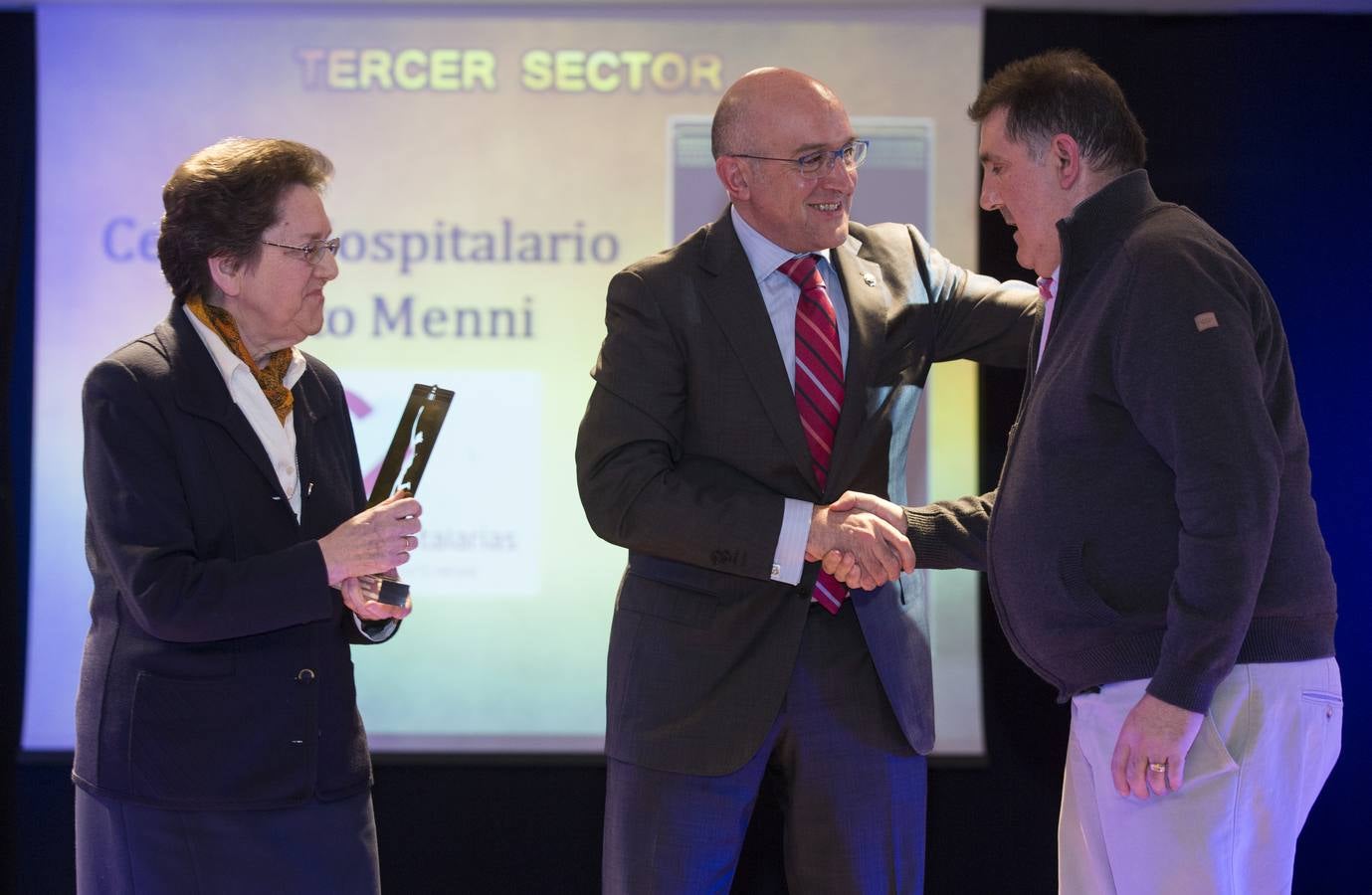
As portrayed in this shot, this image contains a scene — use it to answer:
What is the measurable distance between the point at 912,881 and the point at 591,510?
0.96 meters

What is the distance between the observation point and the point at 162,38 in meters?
4.03

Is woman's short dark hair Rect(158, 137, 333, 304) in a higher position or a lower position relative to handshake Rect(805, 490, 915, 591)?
higher

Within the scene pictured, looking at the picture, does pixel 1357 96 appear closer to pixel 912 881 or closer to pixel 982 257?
pixel 982 257

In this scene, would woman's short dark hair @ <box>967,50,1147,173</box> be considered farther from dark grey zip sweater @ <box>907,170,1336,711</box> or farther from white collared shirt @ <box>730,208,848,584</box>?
white collared shirt @ <box>730,208,848,584</box>

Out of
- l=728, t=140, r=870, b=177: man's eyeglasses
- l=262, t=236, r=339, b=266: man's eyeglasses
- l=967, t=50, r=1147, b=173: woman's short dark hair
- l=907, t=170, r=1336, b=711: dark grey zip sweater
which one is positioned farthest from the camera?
l=728, t=140, r=870, b=177: man's eyeglasses

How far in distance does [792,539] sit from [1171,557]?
2.35ft

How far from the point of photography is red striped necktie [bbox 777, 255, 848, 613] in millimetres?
2498

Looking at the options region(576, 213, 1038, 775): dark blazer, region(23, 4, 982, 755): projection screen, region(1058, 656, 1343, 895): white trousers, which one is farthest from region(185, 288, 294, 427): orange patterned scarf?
region(23, 4, 982, 755): projection screen

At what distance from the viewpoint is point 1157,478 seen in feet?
6.24

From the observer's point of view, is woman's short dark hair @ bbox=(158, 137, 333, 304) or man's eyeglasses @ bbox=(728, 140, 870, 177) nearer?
woman's short dark hair @ bbox=(158, 137, 333, 304)

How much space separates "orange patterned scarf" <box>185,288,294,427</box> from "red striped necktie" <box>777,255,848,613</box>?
0.95 meters

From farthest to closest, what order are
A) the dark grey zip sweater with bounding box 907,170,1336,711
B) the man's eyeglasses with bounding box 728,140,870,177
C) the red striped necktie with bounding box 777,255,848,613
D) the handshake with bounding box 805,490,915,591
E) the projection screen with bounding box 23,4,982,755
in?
the projection screen with bounding box 23,4,982,755 < the man's eyeglasses with bounding box 728,140,870,177 < the red striped necktie with bounding box 777,255,848,613 < the handshake with bounding box 805,490,915,591 < the dark grey zip sweater with bounding box 907,170,1336,711

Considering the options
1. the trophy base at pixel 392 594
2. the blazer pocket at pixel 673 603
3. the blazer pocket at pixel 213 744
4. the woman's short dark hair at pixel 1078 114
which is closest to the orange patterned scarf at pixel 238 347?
the trophy base at pixel 392 594

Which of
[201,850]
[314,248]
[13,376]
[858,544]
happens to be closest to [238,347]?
[314,248]
